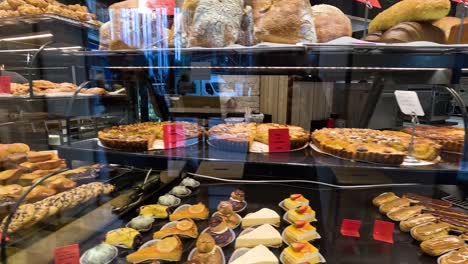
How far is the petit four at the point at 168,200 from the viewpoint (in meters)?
1.55

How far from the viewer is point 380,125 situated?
1469 millimetres

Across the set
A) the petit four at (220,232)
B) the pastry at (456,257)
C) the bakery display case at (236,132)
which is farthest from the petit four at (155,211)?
the pastry at (456,257)

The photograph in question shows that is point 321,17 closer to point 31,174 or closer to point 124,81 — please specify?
point 124,81

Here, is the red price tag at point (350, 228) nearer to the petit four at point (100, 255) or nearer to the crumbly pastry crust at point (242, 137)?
the crumbly pastry crust at point (242, 137)

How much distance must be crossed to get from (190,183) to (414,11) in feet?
4.70

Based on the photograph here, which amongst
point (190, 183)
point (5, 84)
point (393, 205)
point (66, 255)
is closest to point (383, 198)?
point (393, 205)

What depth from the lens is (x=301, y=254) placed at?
43.2 inches

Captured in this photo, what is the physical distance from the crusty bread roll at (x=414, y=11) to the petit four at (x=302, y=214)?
87 cm

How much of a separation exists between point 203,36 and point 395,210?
126cm

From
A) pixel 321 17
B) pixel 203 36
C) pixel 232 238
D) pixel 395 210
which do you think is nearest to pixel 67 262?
pixel 232 238

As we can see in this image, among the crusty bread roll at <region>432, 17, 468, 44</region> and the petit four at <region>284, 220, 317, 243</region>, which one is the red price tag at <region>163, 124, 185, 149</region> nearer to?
the petit four at <region>284, 220, 317, 243</region>

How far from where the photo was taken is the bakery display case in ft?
3.31

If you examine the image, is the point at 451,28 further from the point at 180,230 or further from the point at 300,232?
the point at 180,230

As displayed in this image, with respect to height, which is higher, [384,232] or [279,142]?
[279,142]
